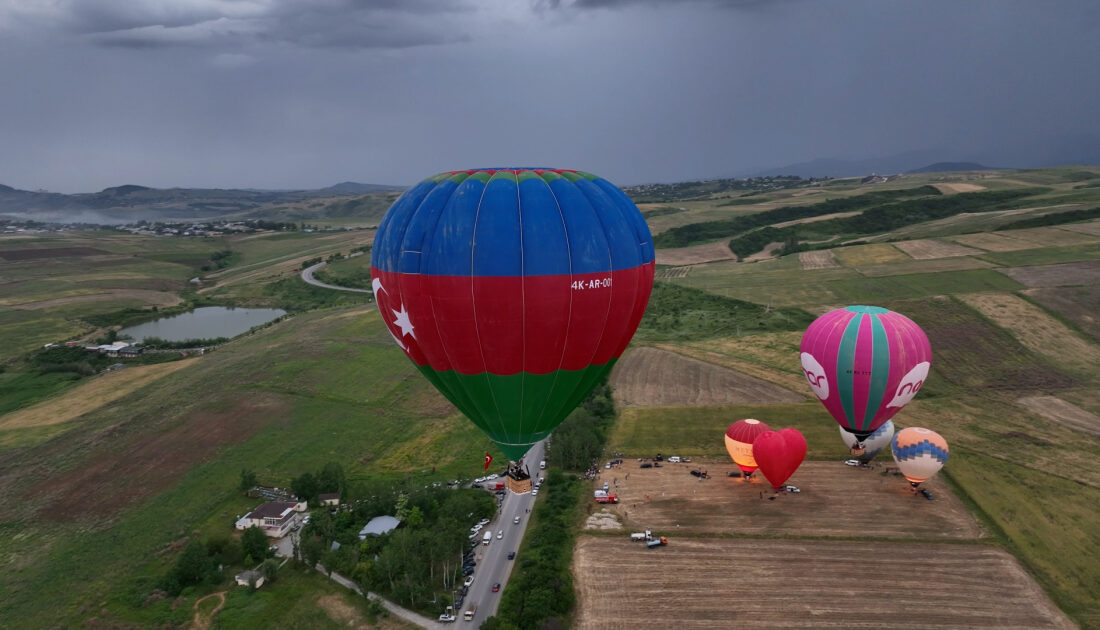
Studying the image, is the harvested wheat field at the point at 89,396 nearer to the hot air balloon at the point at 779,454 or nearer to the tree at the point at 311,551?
the tree at the point at 311,551

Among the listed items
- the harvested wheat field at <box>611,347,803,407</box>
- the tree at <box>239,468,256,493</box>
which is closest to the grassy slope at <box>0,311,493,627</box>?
the tree at <box>239,468,256,493</box>

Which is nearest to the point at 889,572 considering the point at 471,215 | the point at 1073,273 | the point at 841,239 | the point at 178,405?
the point at 471,215

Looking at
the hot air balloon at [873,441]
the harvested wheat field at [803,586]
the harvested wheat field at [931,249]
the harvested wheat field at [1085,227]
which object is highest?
the harvested wheat field at [1085,227]

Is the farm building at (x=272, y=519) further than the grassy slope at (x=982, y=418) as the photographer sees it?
Yes

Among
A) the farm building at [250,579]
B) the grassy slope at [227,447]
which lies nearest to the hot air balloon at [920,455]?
the grassy slope at [227,447]

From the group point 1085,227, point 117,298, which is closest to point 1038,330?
point 1085,227
